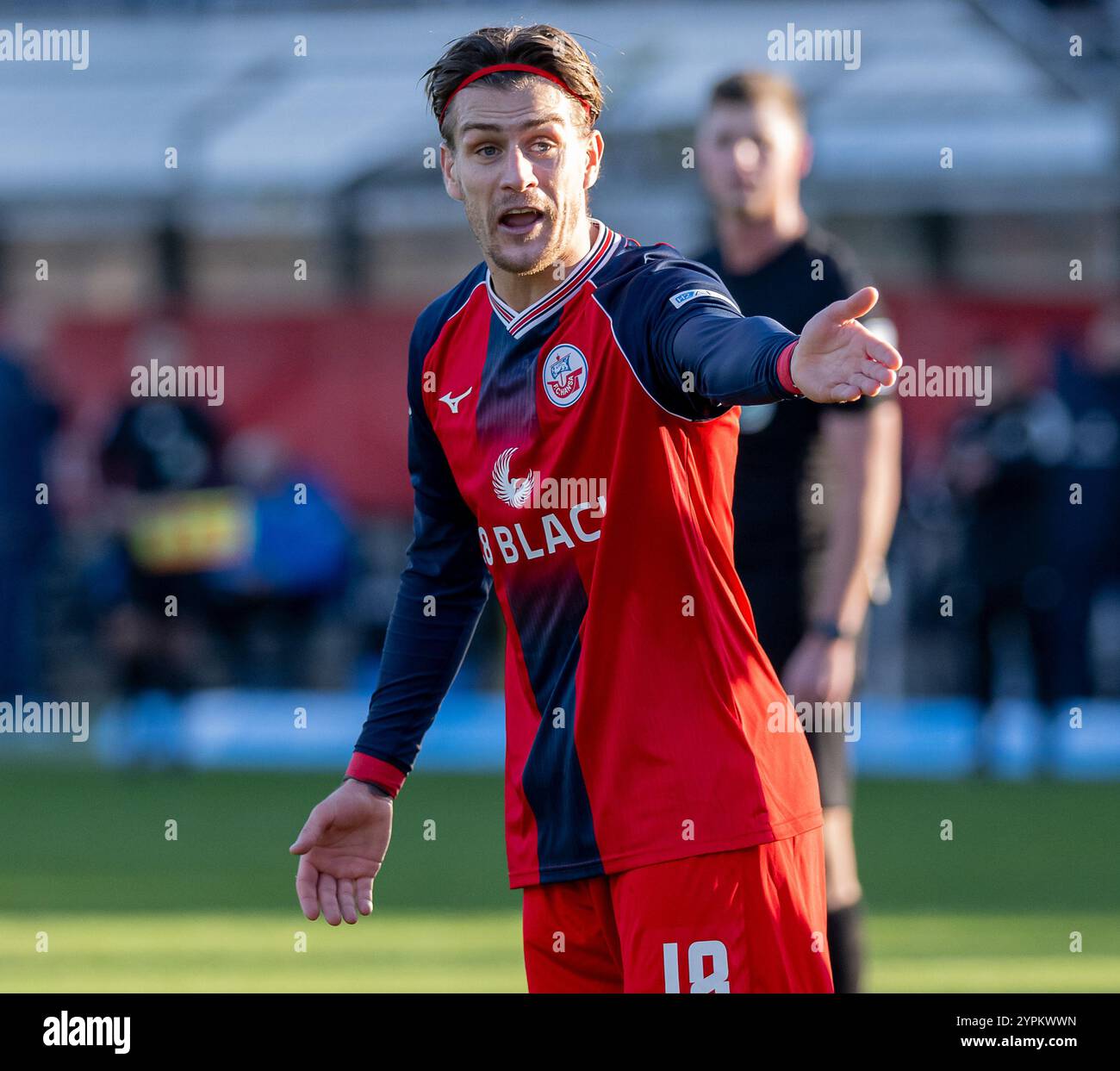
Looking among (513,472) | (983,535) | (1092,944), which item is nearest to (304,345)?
(983,535)

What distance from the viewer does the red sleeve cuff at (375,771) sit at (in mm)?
3736

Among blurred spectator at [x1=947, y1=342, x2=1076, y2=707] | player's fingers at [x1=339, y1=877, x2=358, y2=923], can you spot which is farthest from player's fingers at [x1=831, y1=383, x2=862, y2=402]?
blurred spectator at [x1=947, y1=342, x2=1076, y2=707]

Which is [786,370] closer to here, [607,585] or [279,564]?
[607,585]

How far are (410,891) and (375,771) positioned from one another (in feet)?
14.3

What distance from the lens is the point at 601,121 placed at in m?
14.6

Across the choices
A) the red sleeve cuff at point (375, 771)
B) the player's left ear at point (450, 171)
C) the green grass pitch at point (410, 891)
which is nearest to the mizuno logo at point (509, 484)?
the player's left ear at point (450, 171)

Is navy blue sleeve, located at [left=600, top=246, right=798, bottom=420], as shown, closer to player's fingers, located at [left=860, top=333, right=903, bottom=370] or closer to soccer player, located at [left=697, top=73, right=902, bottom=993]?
player's fingers, located at [left=860, top=333, right=903, bottom=370]

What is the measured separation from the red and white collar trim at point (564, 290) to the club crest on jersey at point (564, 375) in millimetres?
92

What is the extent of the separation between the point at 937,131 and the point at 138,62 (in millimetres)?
7017

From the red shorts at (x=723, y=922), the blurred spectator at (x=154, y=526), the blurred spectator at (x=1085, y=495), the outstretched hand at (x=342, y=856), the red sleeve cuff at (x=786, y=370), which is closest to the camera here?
the red sleeve cuff at (x=786, y=370)

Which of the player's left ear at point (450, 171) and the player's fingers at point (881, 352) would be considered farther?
the player's left ear at point (450, 171)

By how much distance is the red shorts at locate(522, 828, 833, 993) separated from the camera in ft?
10.6

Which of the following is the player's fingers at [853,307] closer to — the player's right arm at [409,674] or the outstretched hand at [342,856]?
the player's right arm at [409,674]
